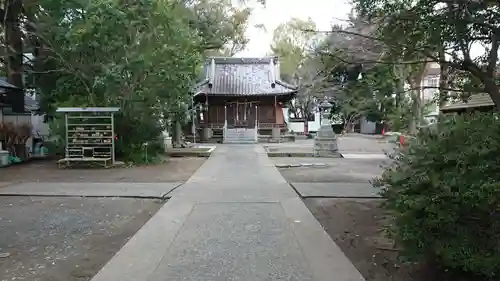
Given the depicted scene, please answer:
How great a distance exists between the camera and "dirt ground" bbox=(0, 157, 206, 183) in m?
11.5

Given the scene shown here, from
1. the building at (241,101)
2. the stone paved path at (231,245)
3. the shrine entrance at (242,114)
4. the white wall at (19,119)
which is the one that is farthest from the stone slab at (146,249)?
the shrine entrance at (242,114)

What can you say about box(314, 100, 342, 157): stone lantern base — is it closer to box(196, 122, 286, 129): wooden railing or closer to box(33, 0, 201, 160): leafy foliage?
box(33, 0, 201, 160): leafy foliage

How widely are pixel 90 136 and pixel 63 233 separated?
949 centimetres

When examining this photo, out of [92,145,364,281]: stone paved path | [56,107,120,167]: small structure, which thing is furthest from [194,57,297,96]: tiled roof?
[92,145,364,281]: stone paved path

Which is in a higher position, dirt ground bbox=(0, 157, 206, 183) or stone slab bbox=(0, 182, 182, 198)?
stone slab bbox=(0, 182, 182, 198)

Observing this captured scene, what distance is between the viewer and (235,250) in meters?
5.04

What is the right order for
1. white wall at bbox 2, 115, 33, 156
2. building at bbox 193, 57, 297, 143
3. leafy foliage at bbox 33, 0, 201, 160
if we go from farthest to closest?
building at bbox 193, 57, 297, 143, white wall at bbox 2, 115, 33, 156, leafy foliage at bbox 33, 0, 201, 160

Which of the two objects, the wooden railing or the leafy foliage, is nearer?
the leafy foliage

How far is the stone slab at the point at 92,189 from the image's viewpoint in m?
8.95

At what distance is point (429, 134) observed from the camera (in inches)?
168

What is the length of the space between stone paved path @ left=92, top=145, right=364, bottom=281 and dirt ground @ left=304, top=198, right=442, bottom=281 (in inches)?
7.3

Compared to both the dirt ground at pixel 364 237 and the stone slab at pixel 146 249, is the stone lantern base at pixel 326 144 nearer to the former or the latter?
the dirt ground at pixel 364 237

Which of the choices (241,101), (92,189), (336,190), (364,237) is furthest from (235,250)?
(241,101)

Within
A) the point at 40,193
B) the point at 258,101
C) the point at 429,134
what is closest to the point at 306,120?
the point at 258,101
